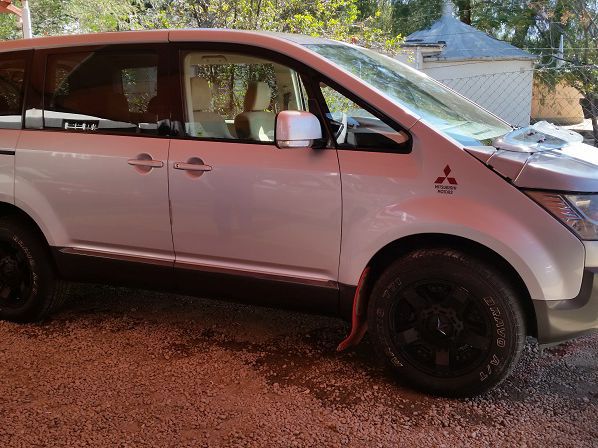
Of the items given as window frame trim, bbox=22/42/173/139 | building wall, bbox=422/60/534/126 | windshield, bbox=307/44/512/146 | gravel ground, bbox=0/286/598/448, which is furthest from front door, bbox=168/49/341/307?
building wall, bbox=422/60/534/126

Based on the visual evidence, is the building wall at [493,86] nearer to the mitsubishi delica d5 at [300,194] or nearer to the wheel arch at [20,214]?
the mitsubishi delica d5 at [300,194]

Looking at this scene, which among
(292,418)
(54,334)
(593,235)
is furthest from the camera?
(54,334)

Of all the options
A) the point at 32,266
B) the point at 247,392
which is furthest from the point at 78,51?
the point at 247,392

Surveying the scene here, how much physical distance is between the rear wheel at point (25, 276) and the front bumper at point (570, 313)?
3.22 meters

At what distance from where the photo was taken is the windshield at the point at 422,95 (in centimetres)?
344

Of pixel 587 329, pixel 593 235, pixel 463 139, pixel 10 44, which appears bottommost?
pixel 587 329

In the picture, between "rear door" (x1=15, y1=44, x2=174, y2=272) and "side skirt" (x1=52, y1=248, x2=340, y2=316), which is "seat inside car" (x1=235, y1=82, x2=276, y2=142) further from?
"side skirt" (x1=52, y1=248, x2=340, y2=316)

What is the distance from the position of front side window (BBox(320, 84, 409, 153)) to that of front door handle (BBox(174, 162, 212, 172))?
78 cm

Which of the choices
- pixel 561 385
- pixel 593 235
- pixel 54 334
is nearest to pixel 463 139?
pixel 593 235

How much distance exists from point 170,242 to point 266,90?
1112mm

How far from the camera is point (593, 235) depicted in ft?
9.71

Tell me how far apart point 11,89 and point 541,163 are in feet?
11.5

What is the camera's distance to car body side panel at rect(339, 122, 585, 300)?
2992 millimetres

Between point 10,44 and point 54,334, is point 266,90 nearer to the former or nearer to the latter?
point 10,44
